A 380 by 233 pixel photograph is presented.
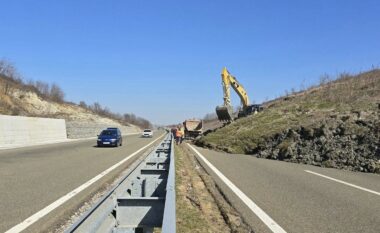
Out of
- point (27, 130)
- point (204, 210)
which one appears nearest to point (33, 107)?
point (27, 130)

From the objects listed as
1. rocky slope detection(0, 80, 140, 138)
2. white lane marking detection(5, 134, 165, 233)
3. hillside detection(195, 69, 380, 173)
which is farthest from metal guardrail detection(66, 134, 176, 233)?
rocky slope detection(0, 80, 140, 138)

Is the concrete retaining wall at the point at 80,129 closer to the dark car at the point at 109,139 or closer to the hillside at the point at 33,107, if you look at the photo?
the hillside at the point at 33,107

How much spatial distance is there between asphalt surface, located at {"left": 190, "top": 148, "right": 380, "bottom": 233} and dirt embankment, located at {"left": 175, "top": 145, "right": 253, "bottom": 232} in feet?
0.80

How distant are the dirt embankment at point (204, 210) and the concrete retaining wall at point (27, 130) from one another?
27599 mm

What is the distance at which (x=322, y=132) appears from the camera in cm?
2347

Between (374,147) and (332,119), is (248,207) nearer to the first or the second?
(374,147)

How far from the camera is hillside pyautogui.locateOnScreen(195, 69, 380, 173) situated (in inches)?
786

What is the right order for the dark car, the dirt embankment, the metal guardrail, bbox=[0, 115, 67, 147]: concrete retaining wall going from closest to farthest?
1. the metal guardrail
2. the dirt embankment
3. bbox=[0, 115, 67, 147]: concrete retaining wall
4. the dark car

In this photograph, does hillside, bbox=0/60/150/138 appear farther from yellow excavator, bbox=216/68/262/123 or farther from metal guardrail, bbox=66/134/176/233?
metal guardrail, bbox=66/134/176/233

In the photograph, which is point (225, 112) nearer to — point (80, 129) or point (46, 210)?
point (80, 129)

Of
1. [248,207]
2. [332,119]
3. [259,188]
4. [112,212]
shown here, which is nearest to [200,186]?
[259,188]

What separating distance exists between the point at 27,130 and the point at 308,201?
120 ft

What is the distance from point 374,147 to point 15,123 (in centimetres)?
3009

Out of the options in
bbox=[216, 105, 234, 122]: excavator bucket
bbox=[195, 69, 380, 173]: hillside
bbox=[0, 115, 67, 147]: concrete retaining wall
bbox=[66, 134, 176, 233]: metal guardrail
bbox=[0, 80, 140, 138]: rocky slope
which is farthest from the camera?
bbox=[0, 80, 140, 138]: rocky slope
